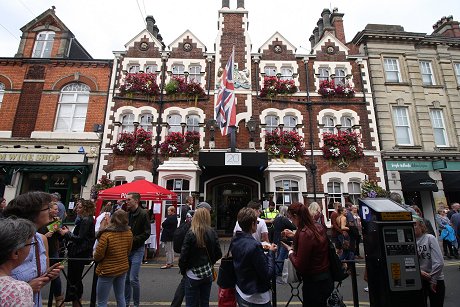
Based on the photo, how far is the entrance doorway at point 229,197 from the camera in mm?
14125

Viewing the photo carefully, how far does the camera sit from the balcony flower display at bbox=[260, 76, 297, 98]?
48.5ft

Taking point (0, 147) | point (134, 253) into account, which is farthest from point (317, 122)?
point (0, 147)

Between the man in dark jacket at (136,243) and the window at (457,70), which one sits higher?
the window at (457,70)

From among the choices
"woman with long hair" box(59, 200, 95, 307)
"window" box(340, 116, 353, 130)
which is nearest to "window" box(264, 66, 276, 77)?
"window" box(340, 116, 353, 130)

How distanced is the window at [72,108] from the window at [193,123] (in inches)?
226

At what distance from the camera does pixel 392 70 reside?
16.1 metres

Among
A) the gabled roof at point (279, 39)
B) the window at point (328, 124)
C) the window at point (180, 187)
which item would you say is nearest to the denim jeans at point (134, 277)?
the window at point (180, 187)

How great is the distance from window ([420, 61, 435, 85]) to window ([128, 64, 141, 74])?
56.8ft

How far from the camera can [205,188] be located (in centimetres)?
1373

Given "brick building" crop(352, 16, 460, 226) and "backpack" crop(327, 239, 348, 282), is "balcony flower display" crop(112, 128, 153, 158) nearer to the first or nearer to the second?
"backpack" crop(327, 239, 348, 282)

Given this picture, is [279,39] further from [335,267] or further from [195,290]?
[195,290]

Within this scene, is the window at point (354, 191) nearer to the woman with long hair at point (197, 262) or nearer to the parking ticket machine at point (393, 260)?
the parking ticket machine at point (393, 260)

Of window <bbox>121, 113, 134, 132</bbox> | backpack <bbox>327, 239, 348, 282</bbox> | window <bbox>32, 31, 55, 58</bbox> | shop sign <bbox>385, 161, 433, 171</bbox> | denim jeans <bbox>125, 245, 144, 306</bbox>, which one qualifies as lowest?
denim jeans <bbox>125, 245, 144, 306</bbox>

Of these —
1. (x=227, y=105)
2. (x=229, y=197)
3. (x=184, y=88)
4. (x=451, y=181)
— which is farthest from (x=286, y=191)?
(x=451, y=181)
